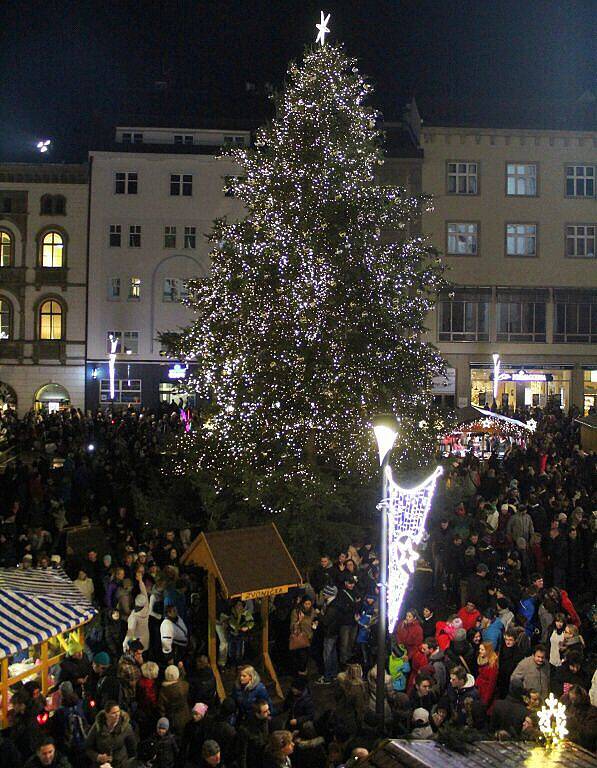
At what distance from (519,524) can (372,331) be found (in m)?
4.42

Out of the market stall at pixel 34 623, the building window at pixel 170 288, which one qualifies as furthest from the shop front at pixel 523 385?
the market stall at pixel 34 623

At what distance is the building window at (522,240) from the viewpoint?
139ft

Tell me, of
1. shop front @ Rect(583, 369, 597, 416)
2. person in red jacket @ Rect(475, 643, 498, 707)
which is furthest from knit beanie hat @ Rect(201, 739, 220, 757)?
shop front @ Rect(583, 369, 597, 416)

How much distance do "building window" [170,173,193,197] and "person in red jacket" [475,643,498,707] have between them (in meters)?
35.3

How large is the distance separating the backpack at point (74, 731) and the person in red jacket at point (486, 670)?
163 inches

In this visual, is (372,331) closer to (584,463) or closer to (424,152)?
(584,463)

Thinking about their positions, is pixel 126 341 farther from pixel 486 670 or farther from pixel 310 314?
pixel 486 670

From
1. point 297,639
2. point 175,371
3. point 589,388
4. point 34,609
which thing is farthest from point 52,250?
point 34,609

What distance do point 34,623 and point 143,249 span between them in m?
34.2

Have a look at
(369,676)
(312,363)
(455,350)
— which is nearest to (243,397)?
(312,363)

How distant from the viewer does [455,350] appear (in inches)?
1661

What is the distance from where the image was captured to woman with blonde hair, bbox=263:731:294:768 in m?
7.07

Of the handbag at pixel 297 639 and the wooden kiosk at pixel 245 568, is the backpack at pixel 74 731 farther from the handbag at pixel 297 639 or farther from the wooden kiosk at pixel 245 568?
the handbag at pixel 297 639

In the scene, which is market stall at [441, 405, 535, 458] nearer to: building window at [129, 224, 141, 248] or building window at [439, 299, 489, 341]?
building window at [439, 299, 489, 341]
